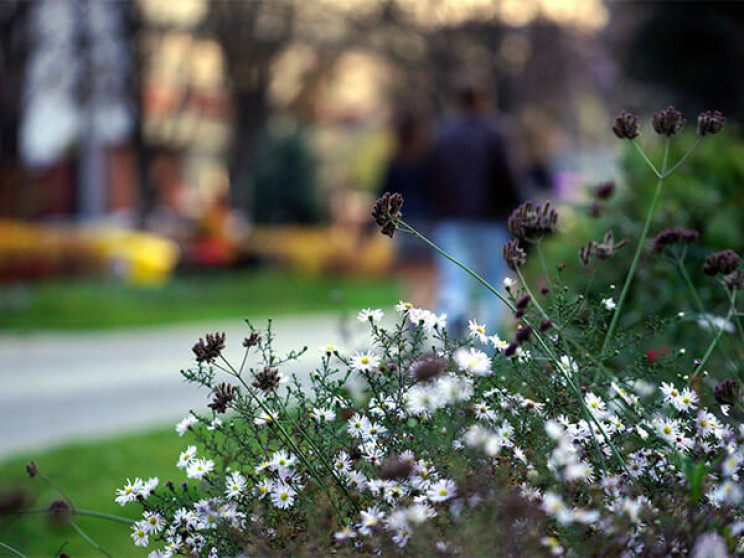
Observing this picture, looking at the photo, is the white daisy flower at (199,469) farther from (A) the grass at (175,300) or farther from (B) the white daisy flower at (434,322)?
(A) the grass at (175,300)

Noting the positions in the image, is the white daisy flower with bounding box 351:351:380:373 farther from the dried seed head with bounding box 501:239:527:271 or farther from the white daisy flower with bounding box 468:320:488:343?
the dried seed head with bounding box 501:239:527:271

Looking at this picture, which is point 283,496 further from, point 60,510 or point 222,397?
point 60,510

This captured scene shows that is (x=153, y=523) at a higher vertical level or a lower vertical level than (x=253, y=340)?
lower

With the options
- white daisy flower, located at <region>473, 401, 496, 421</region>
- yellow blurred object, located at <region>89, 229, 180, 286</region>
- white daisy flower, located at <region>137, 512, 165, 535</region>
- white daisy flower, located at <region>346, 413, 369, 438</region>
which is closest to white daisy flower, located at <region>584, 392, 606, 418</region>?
white daisy flower, located at <region>473, 401, 496, 421</region>

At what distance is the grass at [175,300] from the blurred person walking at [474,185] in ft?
10.6

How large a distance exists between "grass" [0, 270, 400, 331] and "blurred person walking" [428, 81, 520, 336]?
3.24 meters

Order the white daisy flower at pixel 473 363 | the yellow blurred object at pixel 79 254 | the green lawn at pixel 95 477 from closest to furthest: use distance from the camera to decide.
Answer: the white daisy flower at pixel 473 363
the green lawn at pixel 95 477
the yellow blurred object at pixel 79 254

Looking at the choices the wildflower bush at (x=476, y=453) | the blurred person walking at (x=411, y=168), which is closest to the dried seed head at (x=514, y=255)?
the wildflower bush at (x=476, y=453)

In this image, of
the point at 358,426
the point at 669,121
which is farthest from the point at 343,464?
the point at 669,121

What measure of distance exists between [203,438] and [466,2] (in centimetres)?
2573

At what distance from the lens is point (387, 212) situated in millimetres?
2086

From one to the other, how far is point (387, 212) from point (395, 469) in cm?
59

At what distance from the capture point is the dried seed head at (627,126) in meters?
2.34

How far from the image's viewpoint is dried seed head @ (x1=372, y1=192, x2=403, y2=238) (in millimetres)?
2084
